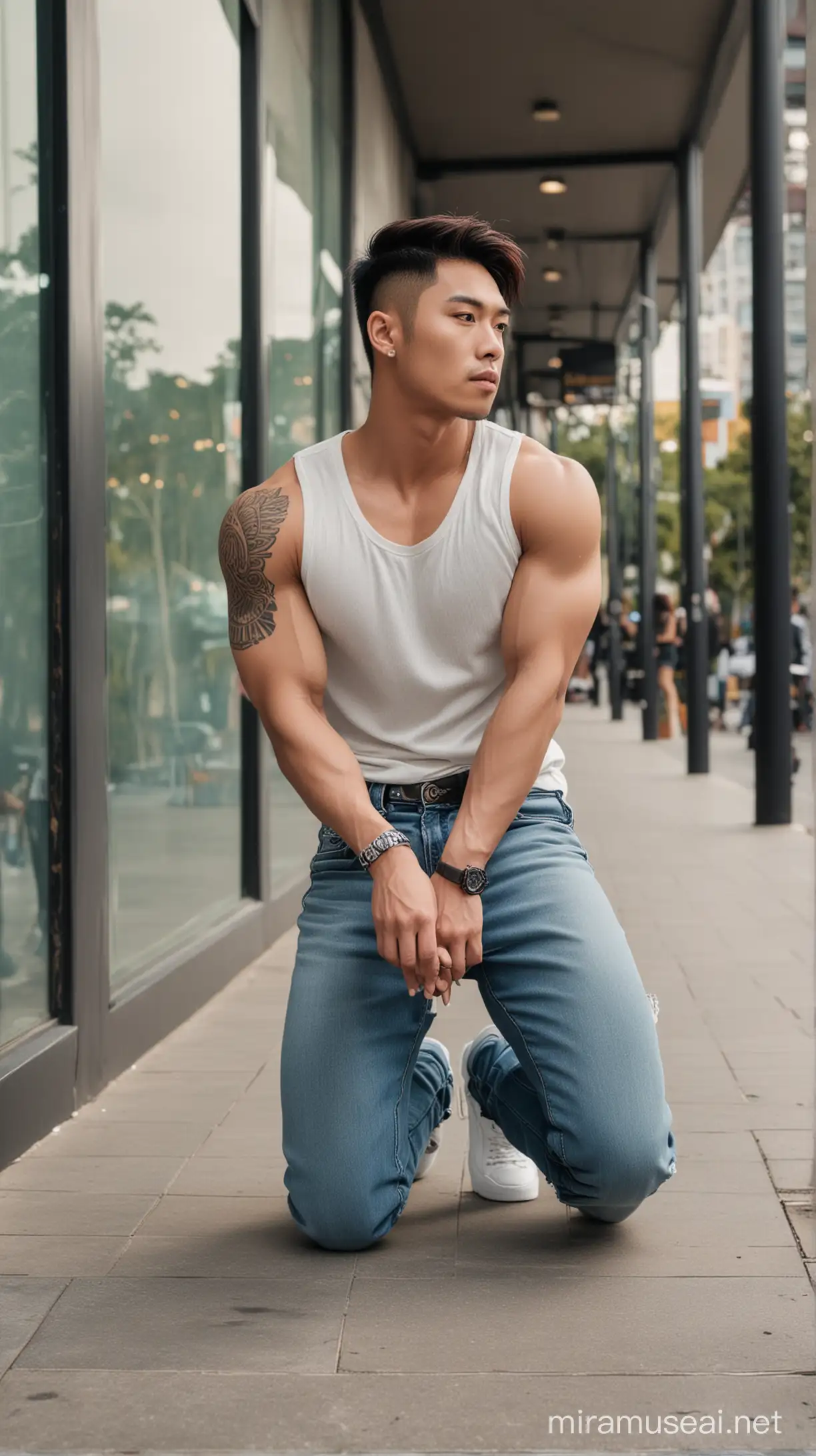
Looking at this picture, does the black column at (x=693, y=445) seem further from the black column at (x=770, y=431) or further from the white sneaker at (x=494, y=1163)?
the white sneaker at (x=494, y=1163)

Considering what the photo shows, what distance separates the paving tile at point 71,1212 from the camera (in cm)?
335

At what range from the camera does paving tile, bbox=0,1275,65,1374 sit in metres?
2.73

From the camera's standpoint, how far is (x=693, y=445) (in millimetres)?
15930

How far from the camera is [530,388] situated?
1183 inches

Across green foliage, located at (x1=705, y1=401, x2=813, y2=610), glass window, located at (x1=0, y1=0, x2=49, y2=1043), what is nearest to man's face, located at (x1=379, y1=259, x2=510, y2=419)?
glass window, located at (x1=0, y1=0, x2=49, y2=1043)

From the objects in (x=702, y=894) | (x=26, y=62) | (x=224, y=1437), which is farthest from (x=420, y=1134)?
(x=702, y=894)

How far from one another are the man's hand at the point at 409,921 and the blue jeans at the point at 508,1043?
178 millimetres

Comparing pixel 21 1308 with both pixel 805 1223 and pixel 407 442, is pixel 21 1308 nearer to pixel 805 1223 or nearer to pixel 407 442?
pixel 805 1223

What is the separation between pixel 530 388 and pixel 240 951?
24.8m

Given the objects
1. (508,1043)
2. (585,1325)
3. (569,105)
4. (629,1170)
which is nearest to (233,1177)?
(508,1043)

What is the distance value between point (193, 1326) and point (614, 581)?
27.2m

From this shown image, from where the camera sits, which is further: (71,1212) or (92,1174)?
(92,1174)

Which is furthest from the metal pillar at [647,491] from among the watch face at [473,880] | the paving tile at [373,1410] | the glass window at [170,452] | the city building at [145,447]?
the paving tile at [373,1410]

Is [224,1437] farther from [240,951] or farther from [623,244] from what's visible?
[623,244]
